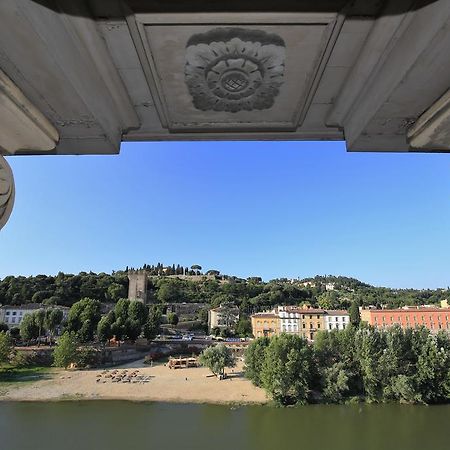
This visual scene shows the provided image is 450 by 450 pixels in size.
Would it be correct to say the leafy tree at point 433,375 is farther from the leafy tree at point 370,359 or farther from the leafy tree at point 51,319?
the leafy tree at point 51,319

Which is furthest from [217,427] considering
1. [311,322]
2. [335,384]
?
[311,322]

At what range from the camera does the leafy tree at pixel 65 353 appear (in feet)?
112

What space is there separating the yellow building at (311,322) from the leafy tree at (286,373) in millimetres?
28245

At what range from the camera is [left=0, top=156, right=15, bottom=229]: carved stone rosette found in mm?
1627

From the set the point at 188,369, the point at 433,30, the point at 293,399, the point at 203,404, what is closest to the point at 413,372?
the point at 293,399

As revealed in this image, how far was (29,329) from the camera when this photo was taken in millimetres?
44000

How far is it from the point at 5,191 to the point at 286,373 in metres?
24.9

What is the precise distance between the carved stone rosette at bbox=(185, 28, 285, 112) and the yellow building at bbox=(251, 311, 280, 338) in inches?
2074

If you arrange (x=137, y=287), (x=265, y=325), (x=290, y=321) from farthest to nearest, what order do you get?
(x=137, y=287) → (x=265, y=325) → (x=290, y=321)

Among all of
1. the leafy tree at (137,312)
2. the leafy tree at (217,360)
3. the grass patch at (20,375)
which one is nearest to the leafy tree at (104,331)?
the leafy tree at (137,312)

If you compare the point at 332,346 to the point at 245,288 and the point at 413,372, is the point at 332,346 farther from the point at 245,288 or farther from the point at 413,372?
the point at 245,288

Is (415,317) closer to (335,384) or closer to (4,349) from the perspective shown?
(335,384)

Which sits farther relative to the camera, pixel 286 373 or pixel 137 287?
pixel 137 287

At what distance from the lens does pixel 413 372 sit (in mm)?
24891
